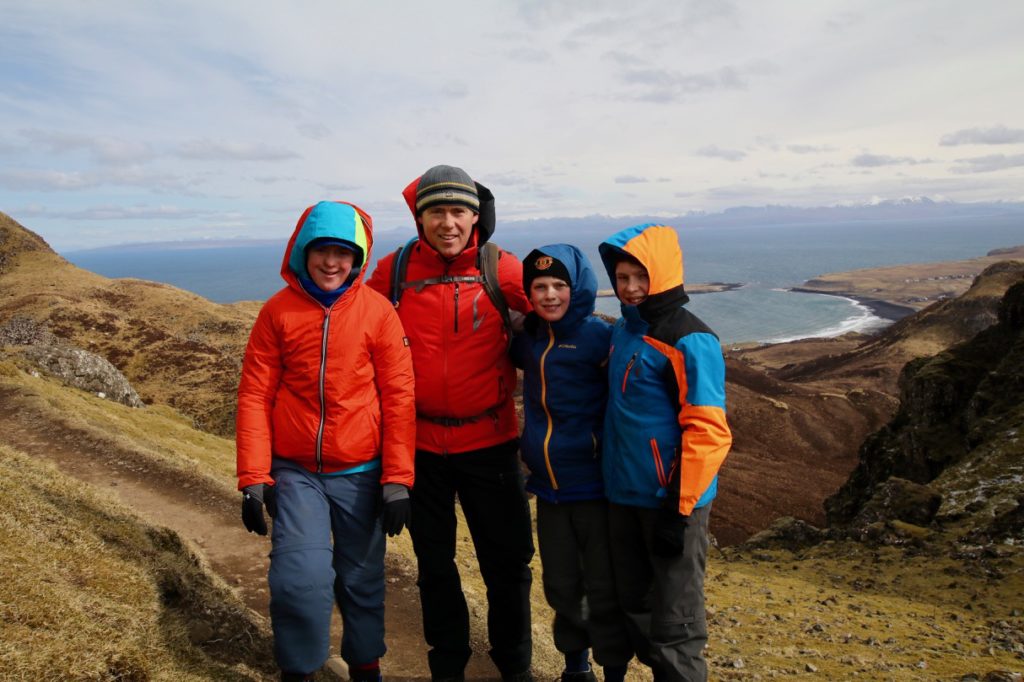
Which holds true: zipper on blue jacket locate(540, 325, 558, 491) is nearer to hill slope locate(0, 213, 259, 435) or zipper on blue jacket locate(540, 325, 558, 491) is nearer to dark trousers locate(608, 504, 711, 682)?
dark trousers locate(608, 504, 711, 682)

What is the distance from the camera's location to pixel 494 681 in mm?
6566

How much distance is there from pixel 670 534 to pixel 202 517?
9332mm

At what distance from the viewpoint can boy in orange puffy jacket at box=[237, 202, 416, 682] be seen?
4906 millimetres

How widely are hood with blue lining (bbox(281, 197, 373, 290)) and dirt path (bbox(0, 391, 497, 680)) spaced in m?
4.03

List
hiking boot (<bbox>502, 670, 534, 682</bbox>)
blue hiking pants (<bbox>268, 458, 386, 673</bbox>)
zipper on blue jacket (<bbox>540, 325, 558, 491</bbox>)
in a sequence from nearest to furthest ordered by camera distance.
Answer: blue hiking pants (<bbox>268, 458, 386, 673</bbox>), zipper on blue jacket (<bbox>540, 325, 558, 491</bbox>), hiking boot (<bbox>502, 670, 534, 682</bbox>)

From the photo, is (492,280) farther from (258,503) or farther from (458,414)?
(258,503)

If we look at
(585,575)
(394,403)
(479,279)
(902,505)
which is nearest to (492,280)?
(479,279)

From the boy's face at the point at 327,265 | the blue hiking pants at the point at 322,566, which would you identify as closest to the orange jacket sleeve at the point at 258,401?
the blue hiking pants at the point at 322,566

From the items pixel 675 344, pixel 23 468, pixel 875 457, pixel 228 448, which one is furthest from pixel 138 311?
pixel 675 344

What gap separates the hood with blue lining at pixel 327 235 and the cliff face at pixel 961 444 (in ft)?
57.5

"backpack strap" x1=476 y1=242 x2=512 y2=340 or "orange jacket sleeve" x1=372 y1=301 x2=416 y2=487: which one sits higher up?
"backpack strap" x1=476 y1=242 x2=512 y2=340

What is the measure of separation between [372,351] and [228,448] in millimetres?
19162

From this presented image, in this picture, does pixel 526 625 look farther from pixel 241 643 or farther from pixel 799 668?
A: pixel 799 668

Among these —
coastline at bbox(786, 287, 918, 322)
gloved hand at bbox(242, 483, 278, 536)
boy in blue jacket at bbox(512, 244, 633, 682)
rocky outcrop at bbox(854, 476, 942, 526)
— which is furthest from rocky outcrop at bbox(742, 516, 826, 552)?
coastline at bbox(786, 287, 918, 322)
